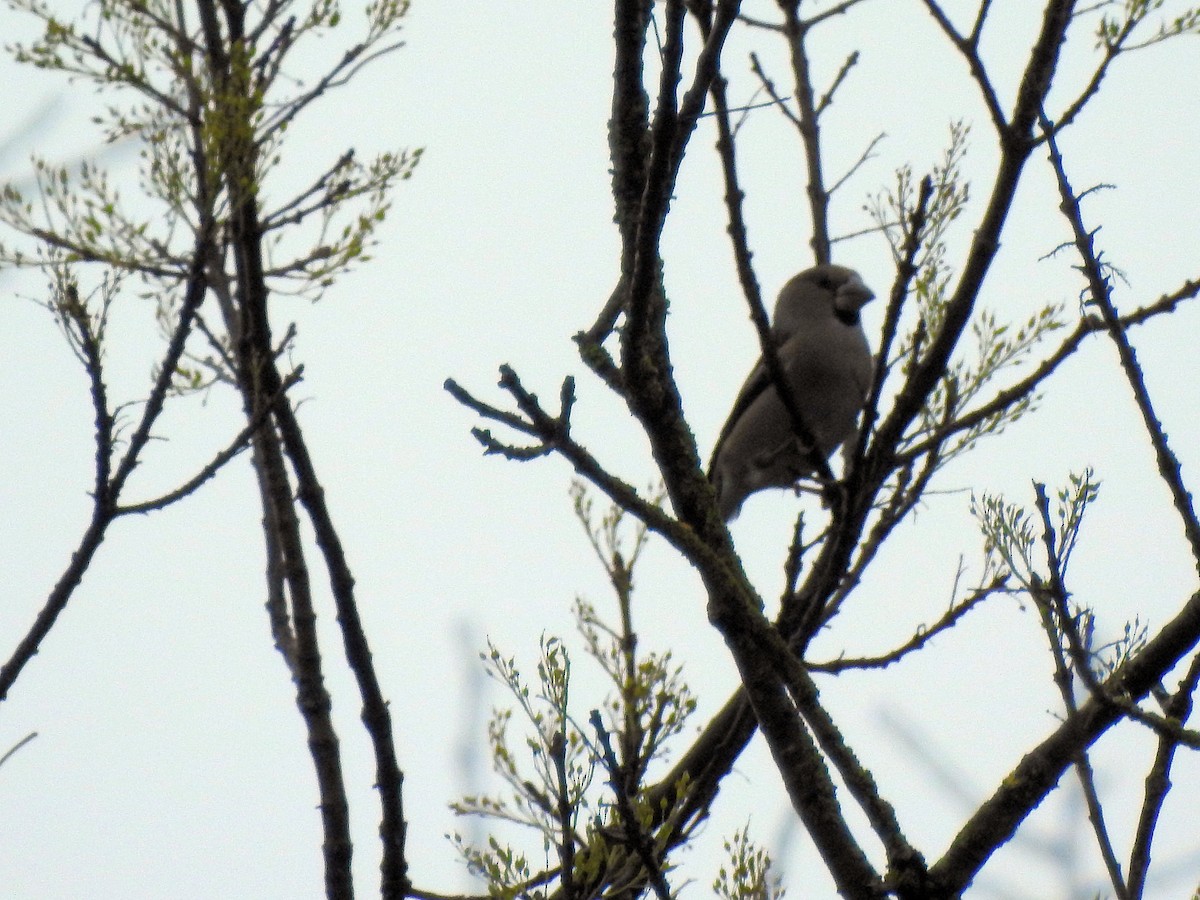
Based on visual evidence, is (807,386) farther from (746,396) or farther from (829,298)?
(829,298)

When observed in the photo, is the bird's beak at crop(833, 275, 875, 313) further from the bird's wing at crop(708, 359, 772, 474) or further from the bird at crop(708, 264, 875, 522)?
the bird's wing at crop(708, 359, 772, 474)

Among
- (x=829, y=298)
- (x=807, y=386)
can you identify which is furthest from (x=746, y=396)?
(x=829, y=298)

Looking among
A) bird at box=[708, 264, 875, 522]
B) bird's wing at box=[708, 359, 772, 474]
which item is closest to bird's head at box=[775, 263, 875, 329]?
bird at box=[708, 264, 875, 522]

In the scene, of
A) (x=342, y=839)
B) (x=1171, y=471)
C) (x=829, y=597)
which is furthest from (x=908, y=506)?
(x=342, y=839)

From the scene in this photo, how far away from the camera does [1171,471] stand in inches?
87.0

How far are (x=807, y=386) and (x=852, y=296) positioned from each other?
1.73 ft

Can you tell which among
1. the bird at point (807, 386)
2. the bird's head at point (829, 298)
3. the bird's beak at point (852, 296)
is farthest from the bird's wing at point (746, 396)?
the bird's beak at point (852, 296)

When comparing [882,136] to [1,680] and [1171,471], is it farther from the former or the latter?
[1,680]

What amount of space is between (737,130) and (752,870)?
1348 millimetres

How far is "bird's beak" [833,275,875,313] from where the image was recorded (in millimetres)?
6430

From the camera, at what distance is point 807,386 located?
6.20 m

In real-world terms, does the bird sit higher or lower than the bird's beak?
Answer: lower

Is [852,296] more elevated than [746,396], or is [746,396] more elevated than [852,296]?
[852,296]

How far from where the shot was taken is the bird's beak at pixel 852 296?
643 centimetres
